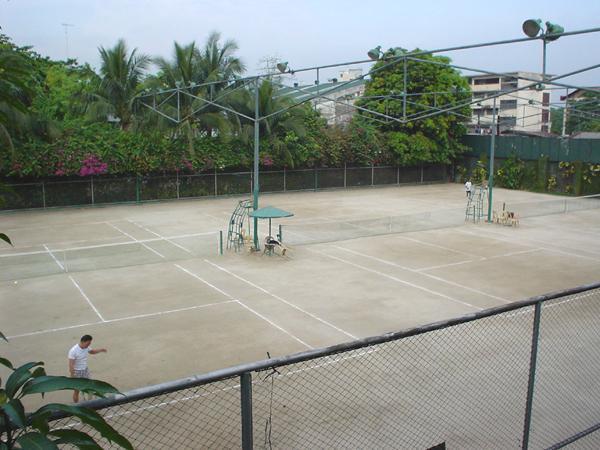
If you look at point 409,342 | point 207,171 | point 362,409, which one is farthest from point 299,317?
A: point 207,171

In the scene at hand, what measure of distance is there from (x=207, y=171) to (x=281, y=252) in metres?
18.5

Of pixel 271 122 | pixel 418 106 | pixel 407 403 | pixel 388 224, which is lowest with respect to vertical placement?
pixel 407 403

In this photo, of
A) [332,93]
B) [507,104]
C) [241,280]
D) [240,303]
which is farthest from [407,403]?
[507,104]

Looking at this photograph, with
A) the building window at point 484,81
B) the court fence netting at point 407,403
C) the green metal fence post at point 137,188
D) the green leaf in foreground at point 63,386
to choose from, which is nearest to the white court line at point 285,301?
the court fence netting at point 407,403

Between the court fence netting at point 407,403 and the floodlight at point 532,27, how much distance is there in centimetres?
564

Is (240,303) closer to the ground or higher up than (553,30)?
closer to the ground

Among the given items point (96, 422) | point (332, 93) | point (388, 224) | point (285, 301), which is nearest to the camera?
point (96, 422)

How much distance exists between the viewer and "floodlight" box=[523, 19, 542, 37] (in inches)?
482

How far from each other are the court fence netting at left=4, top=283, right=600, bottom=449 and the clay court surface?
1349 millimetres

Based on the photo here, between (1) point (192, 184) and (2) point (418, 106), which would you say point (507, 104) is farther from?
(1) point (192, 184)

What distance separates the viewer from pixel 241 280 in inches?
700

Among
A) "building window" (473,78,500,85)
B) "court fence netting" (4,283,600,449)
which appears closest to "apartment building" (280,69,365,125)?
"court fence netting" (4,283,600,449)

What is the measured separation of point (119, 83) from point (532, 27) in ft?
99.1

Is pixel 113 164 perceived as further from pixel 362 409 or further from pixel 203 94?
pixel 362 409
